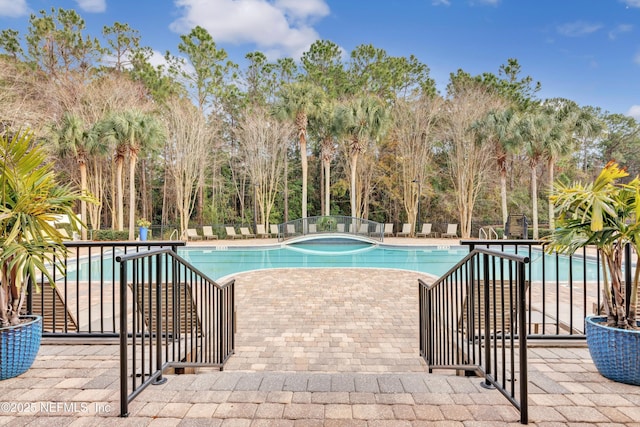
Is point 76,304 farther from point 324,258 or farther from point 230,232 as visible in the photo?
point 230,232

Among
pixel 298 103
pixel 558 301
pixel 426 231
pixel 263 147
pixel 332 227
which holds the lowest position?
pixel 426 231

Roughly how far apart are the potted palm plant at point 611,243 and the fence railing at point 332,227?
13643 mm

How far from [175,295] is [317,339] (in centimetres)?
191

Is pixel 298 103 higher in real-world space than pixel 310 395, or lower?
higher

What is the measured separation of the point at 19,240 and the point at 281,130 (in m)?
18.9

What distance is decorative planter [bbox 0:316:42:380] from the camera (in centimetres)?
216

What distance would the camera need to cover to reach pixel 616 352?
Answer: 2.11 metres

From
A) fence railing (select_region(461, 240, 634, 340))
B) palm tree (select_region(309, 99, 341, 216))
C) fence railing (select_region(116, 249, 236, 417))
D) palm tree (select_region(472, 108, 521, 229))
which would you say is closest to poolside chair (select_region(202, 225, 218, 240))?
palm tree (select_region(309, 99, 341, 216))

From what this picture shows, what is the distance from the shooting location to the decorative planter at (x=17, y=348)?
2158 mm

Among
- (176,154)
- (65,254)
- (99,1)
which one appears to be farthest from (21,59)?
(65,254)

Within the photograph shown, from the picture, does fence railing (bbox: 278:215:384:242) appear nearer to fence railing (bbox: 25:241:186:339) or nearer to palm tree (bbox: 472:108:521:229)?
palm tree (bbox: 472:108:521:229)

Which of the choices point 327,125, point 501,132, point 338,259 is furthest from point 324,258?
point 501,132

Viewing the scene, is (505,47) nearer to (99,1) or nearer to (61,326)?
(99,1)

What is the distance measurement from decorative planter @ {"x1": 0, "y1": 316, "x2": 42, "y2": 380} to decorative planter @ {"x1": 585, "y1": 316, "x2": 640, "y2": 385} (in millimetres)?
3644
